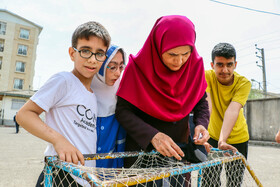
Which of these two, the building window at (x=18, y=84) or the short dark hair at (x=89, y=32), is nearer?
the short dark hair at (x=89, y=32)

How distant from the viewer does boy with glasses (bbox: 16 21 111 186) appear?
1.09 meters

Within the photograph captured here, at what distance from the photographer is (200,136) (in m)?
1.48

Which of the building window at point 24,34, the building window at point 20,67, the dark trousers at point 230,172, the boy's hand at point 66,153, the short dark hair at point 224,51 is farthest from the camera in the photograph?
the building window at point 24,34

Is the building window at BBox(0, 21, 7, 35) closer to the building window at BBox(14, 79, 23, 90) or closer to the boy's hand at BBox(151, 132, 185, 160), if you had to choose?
the building window at BBox(14, 79, 23, 90)

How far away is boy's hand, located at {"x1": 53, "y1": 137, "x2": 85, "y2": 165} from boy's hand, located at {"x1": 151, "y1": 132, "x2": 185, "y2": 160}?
423mm

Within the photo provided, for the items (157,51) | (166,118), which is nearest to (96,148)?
Answer: (166,118)

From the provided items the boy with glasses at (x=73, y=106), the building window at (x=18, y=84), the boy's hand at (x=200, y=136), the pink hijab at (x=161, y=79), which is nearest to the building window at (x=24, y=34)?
the building window at (x=18, y=84)

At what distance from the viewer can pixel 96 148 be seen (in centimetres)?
148

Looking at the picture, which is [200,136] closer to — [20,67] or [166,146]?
[166,146]

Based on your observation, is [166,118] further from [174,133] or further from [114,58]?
[114,58]

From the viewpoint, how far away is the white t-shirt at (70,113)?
4.18 ft

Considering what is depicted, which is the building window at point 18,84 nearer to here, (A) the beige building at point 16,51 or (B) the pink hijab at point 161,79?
(A) the beige building at point 16,51

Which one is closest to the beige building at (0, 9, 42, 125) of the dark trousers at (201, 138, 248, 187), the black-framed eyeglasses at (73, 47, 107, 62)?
the dark trousers at (201, 138, 248, 187)

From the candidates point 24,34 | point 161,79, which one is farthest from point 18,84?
point 161,79
